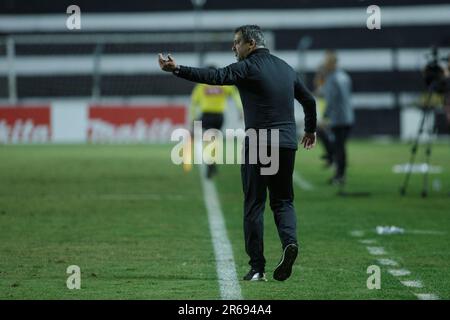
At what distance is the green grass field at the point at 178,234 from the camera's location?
937cm

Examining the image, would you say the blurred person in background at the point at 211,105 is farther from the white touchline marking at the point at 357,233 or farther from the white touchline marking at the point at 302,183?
the white touchline marking at the point at 357,233

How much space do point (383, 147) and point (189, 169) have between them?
9.09 metres

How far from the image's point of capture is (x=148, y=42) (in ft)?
124

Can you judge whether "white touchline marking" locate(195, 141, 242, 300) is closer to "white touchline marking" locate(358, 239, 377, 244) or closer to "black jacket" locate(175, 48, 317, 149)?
"black jacket" locate(175, 48, 317, 149)

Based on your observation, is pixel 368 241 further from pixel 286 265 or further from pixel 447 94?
pixel 447 94

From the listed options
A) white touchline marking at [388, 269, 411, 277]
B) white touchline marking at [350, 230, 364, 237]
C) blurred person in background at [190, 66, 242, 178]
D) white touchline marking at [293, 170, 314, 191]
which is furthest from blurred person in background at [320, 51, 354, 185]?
white touchline marking at [388, 269, 411, 277]

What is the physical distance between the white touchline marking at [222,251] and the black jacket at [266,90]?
1200 millimetres

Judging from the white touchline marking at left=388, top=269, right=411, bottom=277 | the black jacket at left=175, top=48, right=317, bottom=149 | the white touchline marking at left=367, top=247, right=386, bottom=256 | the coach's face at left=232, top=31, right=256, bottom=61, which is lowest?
the white touchline marking at left=367, top=247, right=386, bottom=256

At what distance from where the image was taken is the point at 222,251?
1163cm

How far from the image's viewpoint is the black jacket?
9.64 meters

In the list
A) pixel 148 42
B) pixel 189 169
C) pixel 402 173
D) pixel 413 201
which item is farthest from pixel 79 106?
pixel 413 201

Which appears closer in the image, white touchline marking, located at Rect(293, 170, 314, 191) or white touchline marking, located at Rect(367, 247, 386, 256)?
white touchline marking, located at Rect(367, 247, 386, 256)

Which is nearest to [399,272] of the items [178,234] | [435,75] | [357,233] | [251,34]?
[251,34]

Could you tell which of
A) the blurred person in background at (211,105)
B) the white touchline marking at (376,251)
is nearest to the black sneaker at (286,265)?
the white touchline marking at (376,251)
